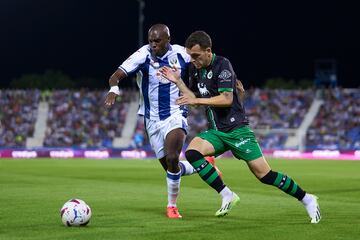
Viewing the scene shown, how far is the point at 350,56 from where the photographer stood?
9412 centimetres

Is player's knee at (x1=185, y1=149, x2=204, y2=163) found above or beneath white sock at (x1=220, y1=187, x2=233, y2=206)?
above

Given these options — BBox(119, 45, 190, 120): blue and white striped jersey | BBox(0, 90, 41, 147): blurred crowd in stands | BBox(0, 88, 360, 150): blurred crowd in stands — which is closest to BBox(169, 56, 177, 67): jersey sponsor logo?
BBox(119, 45, 190, 120): blue and white striped jersey

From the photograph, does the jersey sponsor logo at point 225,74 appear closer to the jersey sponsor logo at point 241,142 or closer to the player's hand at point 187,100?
the player's hand at point 187,100

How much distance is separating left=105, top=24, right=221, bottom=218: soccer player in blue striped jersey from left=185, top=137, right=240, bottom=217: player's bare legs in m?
0.58

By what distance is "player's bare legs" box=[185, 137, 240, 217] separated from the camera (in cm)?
974

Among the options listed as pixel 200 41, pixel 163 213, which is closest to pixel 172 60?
pixel 200 41

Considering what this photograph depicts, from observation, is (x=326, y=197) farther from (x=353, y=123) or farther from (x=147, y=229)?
(x=353, y=123)

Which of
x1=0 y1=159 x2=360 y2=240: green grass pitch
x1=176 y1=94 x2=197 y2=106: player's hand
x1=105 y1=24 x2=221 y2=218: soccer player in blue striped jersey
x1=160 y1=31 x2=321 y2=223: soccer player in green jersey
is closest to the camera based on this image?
x1=0 y1=159 x2=360 y2=240: green grass pitch

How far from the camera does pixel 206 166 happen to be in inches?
388

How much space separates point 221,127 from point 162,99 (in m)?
1.27

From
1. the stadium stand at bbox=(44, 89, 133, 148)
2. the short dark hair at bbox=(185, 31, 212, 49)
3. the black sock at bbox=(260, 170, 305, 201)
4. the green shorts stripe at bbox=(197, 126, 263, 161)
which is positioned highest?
the short dark hair at bbox=(185, 31, 212, 49)

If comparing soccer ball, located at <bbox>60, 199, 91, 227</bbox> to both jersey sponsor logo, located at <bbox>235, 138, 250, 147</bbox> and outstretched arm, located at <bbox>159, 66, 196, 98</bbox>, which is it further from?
jersey sponsor logo, located at <bbox>235, 138, 250, 147</bbox>

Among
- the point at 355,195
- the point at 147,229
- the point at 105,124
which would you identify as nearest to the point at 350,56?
the point at 105,124

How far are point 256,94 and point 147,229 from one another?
4249 centimetres
